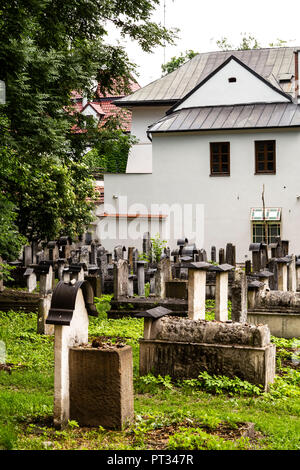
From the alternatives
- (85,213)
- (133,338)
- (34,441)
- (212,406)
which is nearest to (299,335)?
(133,338)

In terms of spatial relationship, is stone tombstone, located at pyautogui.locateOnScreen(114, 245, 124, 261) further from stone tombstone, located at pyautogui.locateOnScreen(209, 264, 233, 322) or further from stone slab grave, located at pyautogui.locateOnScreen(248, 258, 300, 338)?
stone tombstone, located at pyautogui.locateOnScreen(209, 264, 233, 322)

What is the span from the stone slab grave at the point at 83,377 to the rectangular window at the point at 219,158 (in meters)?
22.7

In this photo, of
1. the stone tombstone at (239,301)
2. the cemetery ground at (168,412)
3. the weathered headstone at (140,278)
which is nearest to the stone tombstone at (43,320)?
the cemetery ground at (168,412)

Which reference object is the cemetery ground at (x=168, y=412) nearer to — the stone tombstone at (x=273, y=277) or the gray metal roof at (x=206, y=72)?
the stone tombstone at (x=273, y=277)

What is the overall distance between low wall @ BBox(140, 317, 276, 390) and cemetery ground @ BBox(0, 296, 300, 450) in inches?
6.2

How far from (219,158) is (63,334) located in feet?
75.9

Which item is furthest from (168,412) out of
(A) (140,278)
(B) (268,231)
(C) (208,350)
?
(B) (268,231)

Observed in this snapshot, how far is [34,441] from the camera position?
549 centimetres

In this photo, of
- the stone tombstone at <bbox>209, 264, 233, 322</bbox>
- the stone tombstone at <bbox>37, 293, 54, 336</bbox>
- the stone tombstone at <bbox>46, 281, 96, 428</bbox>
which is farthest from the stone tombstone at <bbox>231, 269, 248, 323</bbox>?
the stone tombstone at <bbox>46, 281, 96, 428</bbox>

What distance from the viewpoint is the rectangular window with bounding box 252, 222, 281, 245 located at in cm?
2739

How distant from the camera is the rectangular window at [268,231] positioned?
1078 inches

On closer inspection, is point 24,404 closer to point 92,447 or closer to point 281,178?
point 92,447

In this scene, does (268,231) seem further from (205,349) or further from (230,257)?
(205,349)

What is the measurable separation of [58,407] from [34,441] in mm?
523
